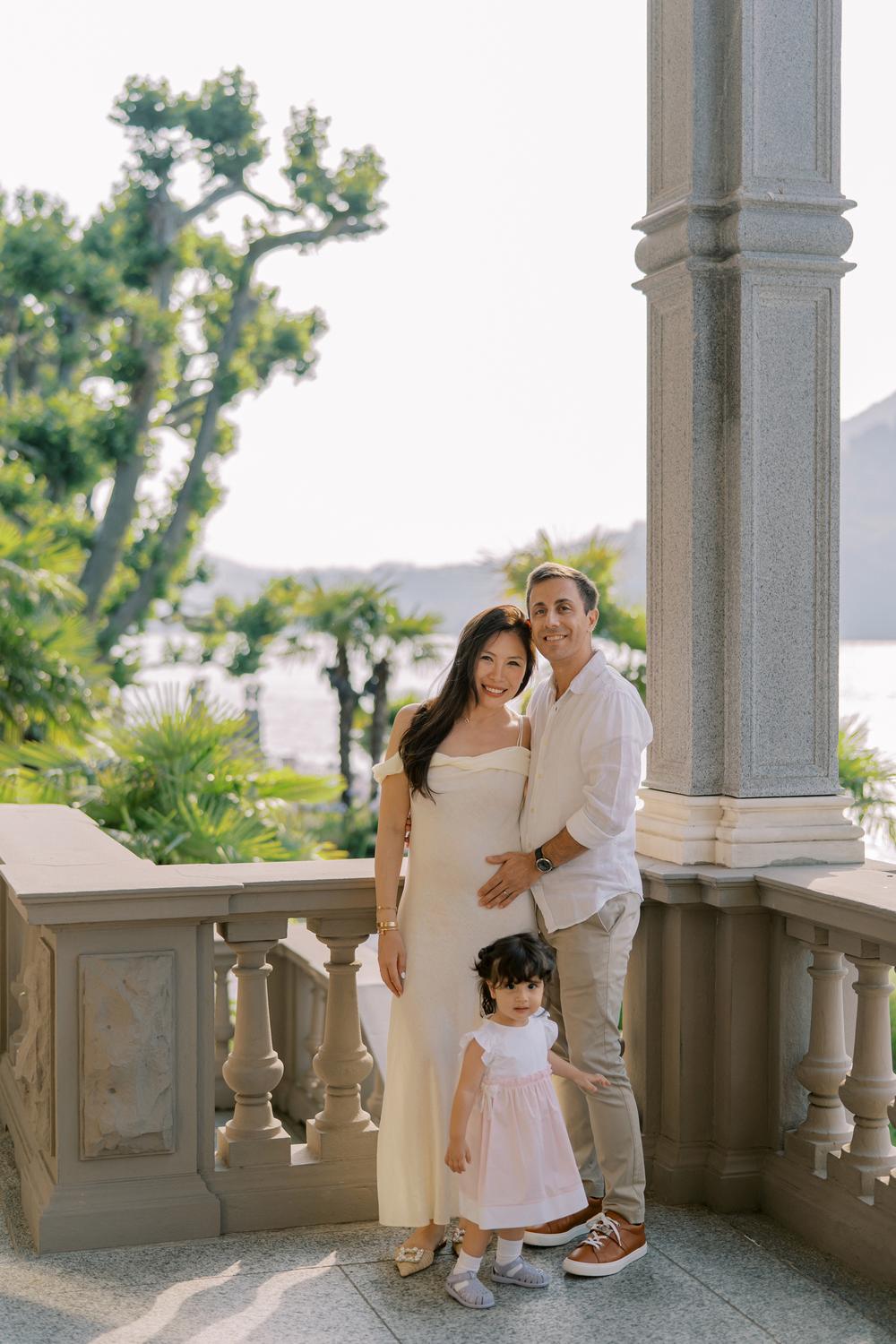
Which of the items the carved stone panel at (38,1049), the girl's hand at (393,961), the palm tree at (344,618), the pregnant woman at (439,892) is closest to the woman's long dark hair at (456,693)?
the pregnant woman at (439,892)

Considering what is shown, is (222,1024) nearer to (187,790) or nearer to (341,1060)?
(187,790)

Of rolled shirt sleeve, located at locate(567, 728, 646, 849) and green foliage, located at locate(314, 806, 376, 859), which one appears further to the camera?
green foliage, located at locate(314, 806, 376, 859)

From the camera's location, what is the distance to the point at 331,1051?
407 cm

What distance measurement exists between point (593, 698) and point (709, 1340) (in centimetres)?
147

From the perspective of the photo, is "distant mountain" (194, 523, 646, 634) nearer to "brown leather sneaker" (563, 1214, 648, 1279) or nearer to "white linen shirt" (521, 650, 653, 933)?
"white linen shirt" (521, 650, 653, 933)

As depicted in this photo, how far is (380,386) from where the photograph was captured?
351 feet

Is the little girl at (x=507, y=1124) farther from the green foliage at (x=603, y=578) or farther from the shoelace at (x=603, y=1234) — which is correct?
the green foliage at (x=603, y=578)

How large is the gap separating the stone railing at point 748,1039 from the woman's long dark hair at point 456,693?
858 millimetres

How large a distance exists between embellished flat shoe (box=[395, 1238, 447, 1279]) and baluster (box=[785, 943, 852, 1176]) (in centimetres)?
106

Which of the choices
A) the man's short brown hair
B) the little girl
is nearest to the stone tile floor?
the little girl

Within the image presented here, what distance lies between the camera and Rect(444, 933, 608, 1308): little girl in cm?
338

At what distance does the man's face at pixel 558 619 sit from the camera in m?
3.63

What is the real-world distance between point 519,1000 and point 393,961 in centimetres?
39

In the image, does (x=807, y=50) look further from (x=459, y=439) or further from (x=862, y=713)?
(x=459, y=439)
